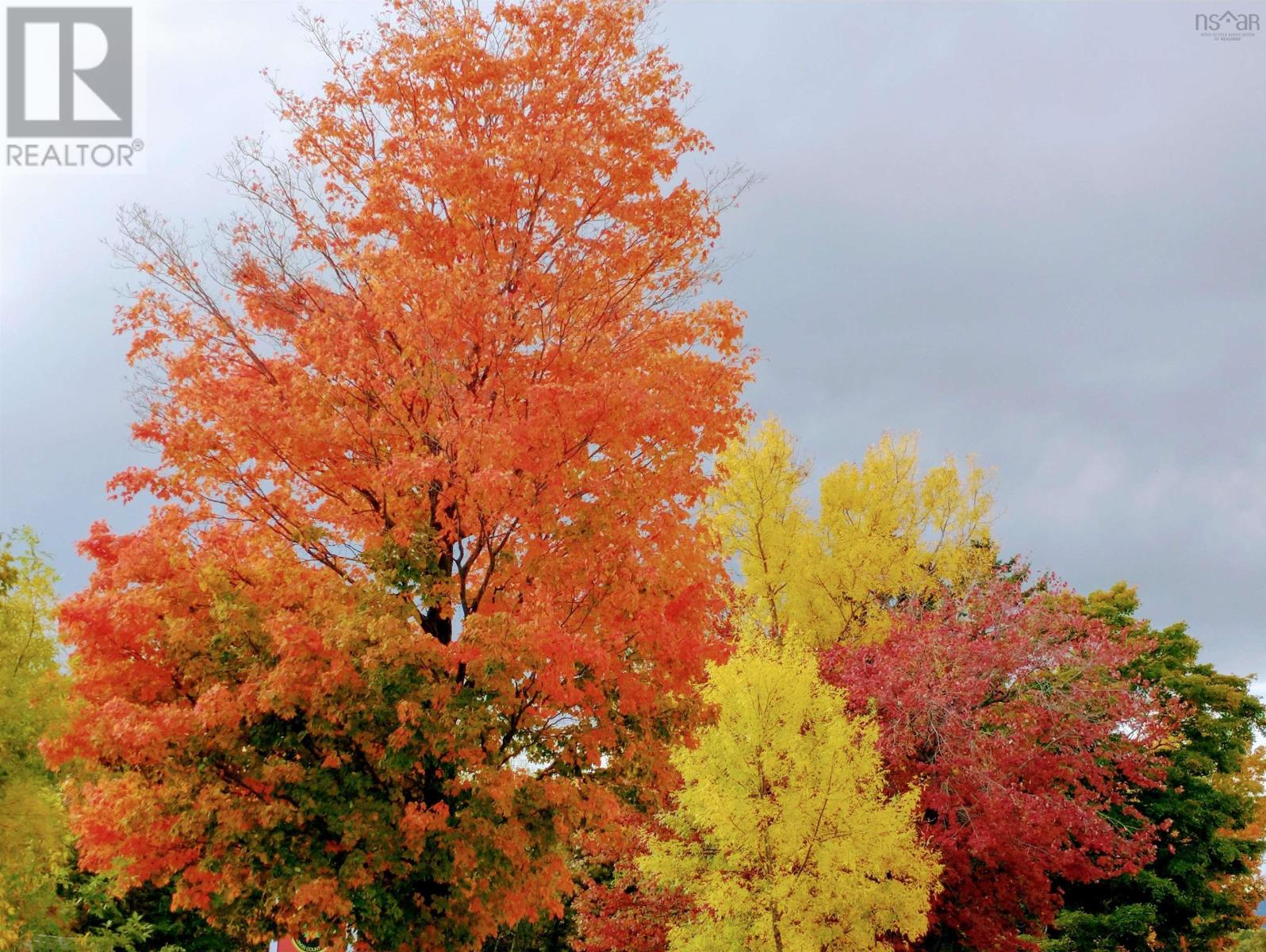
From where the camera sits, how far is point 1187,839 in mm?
35812

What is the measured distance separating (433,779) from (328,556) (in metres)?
3.24

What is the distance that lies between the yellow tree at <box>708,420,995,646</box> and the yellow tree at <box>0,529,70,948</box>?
62.3ft

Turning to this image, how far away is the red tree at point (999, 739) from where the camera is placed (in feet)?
85.8

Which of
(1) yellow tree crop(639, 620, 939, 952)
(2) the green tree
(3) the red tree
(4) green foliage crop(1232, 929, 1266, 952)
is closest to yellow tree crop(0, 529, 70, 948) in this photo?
(1) yellow tree crop(639, 620, 939, 952)

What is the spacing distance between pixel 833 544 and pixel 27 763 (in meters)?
23.5

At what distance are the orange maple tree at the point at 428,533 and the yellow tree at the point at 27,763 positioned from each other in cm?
566

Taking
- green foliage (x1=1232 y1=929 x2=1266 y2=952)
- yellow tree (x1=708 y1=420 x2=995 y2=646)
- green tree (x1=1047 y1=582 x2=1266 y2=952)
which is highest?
yellow tree (x1=708 y1=420 x2=995 y2=646)

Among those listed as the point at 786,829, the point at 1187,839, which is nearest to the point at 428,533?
the point at 786,829

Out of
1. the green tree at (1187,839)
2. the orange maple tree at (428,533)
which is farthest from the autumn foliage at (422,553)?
the green tree at (1187,839)

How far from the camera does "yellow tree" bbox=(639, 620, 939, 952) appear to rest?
70.8 feet

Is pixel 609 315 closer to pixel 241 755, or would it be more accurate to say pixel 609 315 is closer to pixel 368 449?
pixel 368 449

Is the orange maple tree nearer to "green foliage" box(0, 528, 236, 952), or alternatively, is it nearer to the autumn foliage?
the autumn foliage

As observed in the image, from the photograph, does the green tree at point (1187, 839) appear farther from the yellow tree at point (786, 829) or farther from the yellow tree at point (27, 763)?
the yellow tree at point (27, 763)

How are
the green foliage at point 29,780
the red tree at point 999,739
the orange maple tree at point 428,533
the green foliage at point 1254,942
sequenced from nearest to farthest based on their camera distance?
1. the orange maple tree at point 428,533
2. the green foliage at point 29,780
3. the red tree at point 999,739
4. the green foliage at point 1254,942
